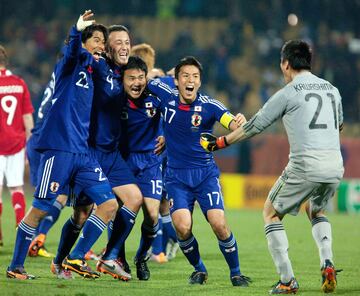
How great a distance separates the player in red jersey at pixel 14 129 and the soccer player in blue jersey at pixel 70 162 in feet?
11.3

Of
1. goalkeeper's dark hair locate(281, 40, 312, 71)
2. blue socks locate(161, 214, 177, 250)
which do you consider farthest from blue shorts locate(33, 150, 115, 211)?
blue socks locate(161, 214, 177, 250)

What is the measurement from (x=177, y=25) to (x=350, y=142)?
7.09 metres

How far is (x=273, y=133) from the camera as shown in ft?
69.1

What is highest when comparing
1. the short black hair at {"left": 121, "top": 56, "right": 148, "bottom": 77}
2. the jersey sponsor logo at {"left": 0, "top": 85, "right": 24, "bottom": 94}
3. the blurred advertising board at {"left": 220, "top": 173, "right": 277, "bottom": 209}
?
the short black hair at {"left": 121, "top": 56, "right": 148, "bottom": 77}

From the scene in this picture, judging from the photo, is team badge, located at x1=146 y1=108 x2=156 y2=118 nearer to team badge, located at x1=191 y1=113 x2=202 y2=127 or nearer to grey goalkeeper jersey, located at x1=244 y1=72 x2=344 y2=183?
team badge, located at x1=191 y1=113 x2=202 y2=127

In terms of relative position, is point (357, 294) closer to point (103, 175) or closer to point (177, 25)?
point (103, 175)

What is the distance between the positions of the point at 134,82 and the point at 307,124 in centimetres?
193

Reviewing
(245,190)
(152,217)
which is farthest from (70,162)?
(245,190)

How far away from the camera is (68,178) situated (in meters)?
7.75

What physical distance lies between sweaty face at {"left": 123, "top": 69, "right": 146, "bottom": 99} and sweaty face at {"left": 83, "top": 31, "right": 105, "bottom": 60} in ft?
1.42

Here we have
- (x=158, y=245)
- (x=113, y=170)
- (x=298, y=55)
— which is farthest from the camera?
(x=158, y=245)

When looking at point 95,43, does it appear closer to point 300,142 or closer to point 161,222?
point 300,142

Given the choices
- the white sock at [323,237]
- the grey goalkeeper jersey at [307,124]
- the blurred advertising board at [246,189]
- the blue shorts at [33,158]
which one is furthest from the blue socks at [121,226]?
the blurred advertising board at [246,189]

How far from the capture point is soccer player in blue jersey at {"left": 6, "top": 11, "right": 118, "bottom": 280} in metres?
7.70
